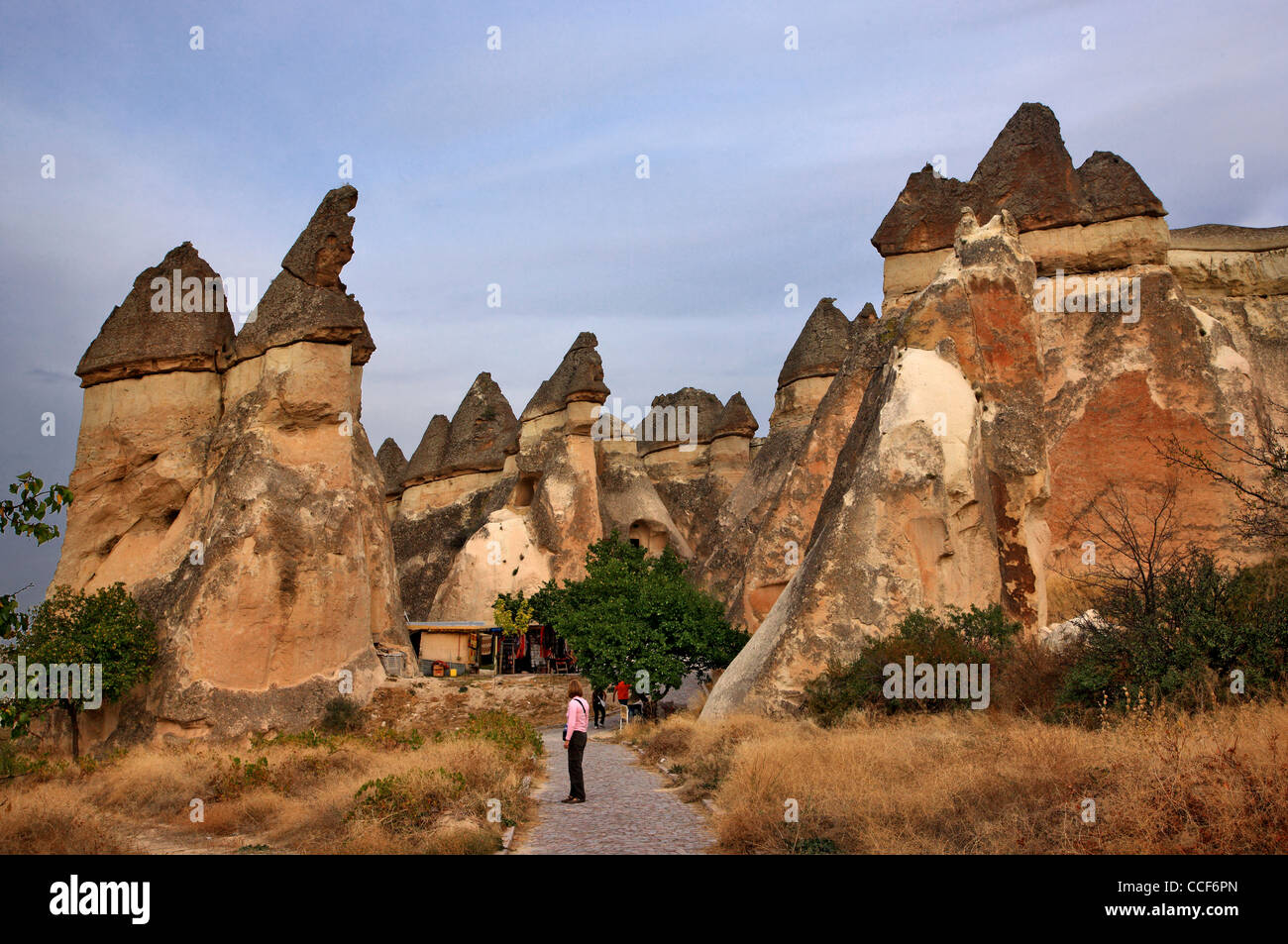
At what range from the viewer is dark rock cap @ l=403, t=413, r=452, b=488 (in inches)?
1548

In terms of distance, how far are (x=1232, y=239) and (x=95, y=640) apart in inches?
1005

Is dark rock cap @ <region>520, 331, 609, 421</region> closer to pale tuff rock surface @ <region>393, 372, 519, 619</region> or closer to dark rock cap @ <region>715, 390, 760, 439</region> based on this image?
pale tuff rock surface @ <region>393, 372, 519, 619</region>

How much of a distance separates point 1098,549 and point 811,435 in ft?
21.3

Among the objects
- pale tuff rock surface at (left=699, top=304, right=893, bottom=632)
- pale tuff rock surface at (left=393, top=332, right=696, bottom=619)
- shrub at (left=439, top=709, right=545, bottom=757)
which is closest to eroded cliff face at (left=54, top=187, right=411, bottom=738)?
shrub at (left=439, top=709, right=545, bottom=757)

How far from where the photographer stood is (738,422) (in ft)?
132

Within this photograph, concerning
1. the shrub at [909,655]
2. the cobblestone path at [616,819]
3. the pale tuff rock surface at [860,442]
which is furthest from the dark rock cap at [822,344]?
the cobblestone path at [616,819]

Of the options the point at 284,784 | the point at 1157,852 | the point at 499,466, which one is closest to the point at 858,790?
the point at 1157,852

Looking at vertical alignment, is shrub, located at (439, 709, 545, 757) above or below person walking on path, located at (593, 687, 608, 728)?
above

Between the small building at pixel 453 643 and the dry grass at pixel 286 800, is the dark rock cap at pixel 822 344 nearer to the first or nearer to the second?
the small building at pixel 453 643

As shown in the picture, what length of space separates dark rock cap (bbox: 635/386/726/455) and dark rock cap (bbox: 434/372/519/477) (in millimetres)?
5764

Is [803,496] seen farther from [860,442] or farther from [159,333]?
[159,333]

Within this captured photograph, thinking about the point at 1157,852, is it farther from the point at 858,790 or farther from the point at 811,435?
the point at 811,435

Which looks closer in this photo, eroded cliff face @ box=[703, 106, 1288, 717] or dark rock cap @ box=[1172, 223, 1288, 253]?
eroded cliff face @ box=[703, 106, 1288, 717]
